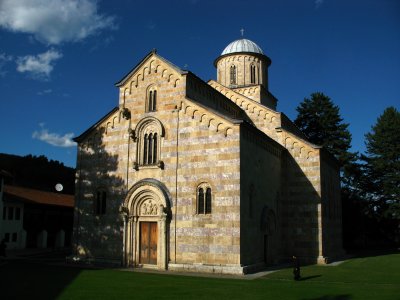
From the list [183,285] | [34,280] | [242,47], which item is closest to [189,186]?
[183,285]

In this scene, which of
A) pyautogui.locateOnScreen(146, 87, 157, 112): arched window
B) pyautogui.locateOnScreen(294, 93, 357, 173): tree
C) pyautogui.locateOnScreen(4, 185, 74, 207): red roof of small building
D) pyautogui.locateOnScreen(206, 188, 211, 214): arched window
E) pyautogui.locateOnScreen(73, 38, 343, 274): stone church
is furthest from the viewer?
pyautogui.locateOnScreen(294, 93, 357, 173): tree

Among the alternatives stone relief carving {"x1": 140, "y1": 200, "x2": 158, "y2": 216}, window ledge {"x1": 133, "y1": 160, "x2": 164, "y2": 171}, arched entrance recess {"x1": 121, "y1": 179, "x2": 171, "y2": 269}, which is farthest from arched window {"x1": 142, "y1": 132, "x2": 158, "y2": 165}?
stone relief carving {"x1": 140, "y1": 200, "x2": 158, "y2": 216}

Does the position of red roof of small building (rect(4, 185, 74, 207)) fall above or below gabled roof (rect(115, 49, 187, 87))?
below

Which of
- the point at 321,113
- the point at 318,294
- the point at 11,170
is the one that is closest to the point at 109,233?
the point at 318,294

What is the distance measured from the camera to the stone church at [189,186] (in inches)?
914

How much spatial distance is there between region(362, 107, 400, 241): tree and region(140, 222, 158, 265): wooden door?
3242 centimetres

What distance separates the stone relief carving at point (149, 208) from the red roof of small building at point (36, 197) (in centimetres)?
1954

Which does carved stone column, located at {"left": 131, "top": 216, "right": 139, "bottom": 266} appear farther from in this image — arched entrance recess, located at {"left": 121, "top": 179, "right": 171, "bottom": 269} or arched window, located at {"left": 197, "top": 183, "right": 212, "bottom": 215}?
arched window, located at {"left": 197, "top": 183, "right": 212, "bottom": 215}

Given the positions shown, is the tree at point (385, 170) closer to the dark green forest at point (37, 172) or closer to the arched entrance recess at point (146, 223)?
the arched entrance recess at point (146, 223)

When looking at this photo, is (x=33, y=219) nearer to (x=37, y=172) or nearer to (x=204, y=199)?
(x=37, y=172)

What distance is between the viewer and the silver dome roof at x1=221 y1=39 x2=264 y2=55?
40125 mm

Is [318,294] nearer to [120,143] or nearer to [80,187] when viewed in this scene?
[120,143]

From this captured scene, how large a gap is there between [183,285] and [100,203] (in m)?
11.6

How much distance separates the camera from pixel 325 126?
153 feet
